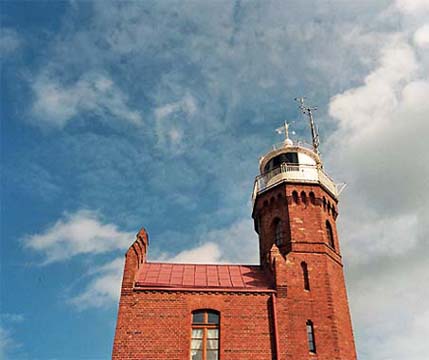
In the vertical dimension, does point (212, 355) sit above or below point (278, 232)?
below

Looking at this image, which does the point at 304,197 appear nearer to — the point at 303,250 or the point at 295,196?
the point at 295,196

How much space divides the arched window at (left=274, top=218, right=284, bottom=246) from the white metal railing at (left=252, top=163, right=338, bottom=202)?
2.56m

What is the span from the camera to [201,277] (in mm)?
23297

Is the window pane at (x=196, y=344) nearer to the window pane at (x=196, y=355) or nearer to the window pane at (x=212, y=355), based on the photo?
the window pane at (x=196, y=355)

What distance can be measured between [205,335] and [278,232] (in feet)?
27.7

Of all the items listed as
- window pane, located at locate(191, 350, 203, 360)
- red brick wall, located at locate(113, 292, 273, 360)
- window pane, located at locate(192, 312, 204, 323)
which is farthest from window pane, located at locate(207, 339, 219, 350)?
window pane, located at locate(192, 312, 204, 323)

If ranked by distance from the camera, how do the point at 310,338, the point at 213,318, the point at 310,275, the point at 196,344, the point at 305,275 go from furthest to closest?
the point at 305,275 < the point at 310,275 < the point at 213,318 < the point at 310,338 < the point at 196,344

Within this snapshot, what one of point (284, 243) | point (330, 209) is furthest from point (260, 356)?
point (330, 209)

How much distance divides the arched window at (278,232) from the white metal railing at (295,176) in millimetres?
2556

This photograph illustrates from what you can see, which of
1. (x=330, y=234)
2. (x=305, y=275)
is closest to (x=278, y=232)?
(x=330, y=234)

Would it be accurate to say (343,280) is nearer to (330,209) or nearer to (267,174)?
(330,209)

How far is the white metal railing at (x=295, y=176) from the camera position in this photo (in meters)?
26.4

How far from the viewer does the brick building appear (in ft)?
64.2

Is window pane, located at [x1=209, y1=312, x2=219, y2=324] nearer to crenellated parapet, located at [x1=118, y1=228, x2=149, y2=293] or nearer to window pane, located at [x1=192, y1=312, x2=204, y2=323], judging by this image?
window pane, located at [x1=192, y1=312, x2=204, y2=323]
